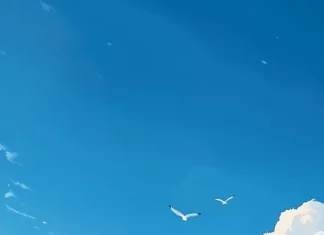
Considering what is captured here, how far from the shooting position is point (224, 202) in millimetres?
123438

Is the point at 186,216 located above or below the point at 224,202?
below

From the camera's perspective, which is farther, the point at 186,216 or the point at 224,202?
the point at 224,202

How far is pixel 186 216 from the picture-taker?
10981 cm

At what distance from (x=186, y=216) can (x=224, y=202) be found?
15919mm
